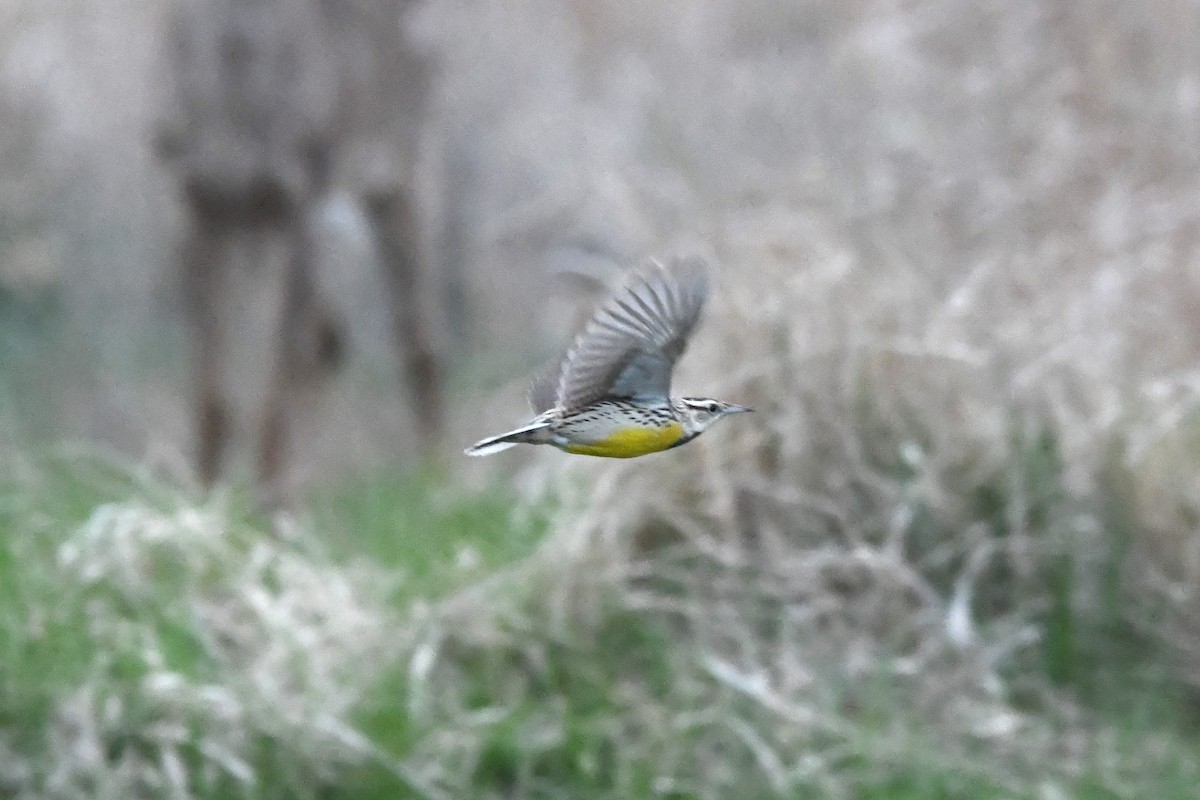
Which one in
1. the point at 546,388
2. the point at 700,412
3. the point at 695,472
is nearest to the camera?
the point at 700,412

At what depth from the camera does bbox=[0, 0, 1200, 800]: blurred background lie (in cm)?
369

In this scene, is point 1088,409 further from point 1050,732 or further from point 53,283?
point 53,283

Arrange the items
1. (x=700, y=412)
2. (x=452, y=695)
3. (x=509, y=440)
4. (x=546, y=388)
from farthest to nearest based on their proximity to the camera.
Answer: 1. (x=452, y=695)
2. (x=546, y=388)
3. (x=700, y=412)
4. (x=509, y=440)

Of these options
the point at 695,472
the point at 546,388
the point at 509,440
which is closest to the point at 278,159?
the point at 695,472

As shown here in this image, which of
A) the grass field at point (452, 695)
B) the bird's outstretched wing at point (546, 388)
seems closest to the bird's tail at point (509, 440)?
the bird's outstretched wing at point (546, 388)

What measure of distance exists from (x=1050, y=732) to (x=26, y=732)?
2.05 meters

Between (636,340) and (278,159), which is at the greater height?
(278,159)

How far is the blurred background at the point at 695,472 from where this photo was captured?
3.69m

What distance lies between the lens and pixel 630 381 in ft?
4.81

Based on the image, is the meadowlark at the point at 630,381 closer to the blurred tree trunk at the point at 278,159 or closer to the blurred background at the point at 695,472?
the blurred background at the point at 695,472

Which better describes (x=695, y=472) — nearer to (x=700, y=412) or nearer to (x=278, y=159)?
(x=278, y=159)

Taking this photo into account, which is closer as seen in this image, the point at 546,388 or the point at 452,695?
the point at 546,388

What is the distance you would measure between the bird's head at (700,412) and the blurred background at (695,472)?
7.20 ft

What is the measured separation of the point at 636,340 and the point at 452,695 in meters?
2.47
